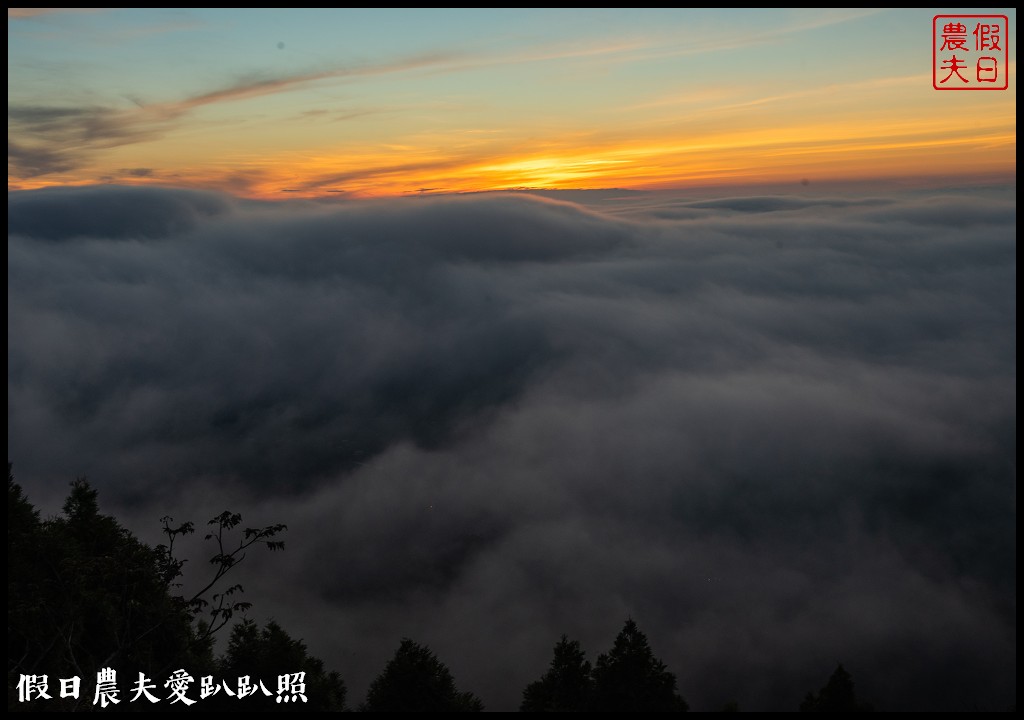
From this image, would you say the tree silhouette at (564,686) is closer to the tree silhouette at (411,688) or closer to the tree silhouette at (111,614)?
the tree silhouette at (411,688)

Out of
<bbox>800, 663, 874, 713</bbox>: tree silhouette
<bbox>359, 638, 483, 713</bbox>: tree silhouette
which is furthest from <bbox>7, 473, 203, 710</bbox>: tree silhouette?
<bbox>800, 663, 874, 713</bbox>: tree silhouette

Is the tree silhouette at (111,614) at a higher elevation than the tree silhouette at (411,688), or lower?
higher

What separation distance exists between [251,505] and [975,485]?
6951 inches

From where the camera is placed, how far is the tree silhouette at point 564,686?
30.0 meters

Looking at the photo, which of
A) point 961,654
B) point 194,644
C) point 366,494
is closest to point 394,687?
point 194,644

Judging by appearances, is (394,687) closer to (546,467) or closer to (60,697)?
(60,697)

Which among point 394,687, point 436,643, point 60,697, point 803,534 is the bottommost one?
point 436,643

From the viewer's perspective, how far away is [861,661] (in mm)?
104750

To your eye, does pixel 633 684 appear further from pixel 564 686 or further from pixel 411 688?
pixel 411 688

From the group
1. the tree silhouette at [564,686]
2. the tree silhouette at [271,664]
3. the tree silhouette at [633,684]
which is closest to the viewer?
the tree silhouette at [271,664]

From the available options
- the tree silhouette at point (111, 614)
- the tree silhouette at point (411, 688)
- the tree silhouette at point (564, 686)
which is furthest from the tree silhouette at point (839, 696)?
the tree silhouette at point (111, 614)

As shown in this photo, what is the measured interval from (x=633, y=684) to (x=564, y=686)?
12.0 feet

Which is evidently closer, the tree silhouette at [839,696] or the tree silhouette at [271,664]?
the tree silhouette at [839,696]

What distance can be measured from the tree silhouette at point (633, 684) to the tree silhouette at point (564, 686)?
1119 millimetres
